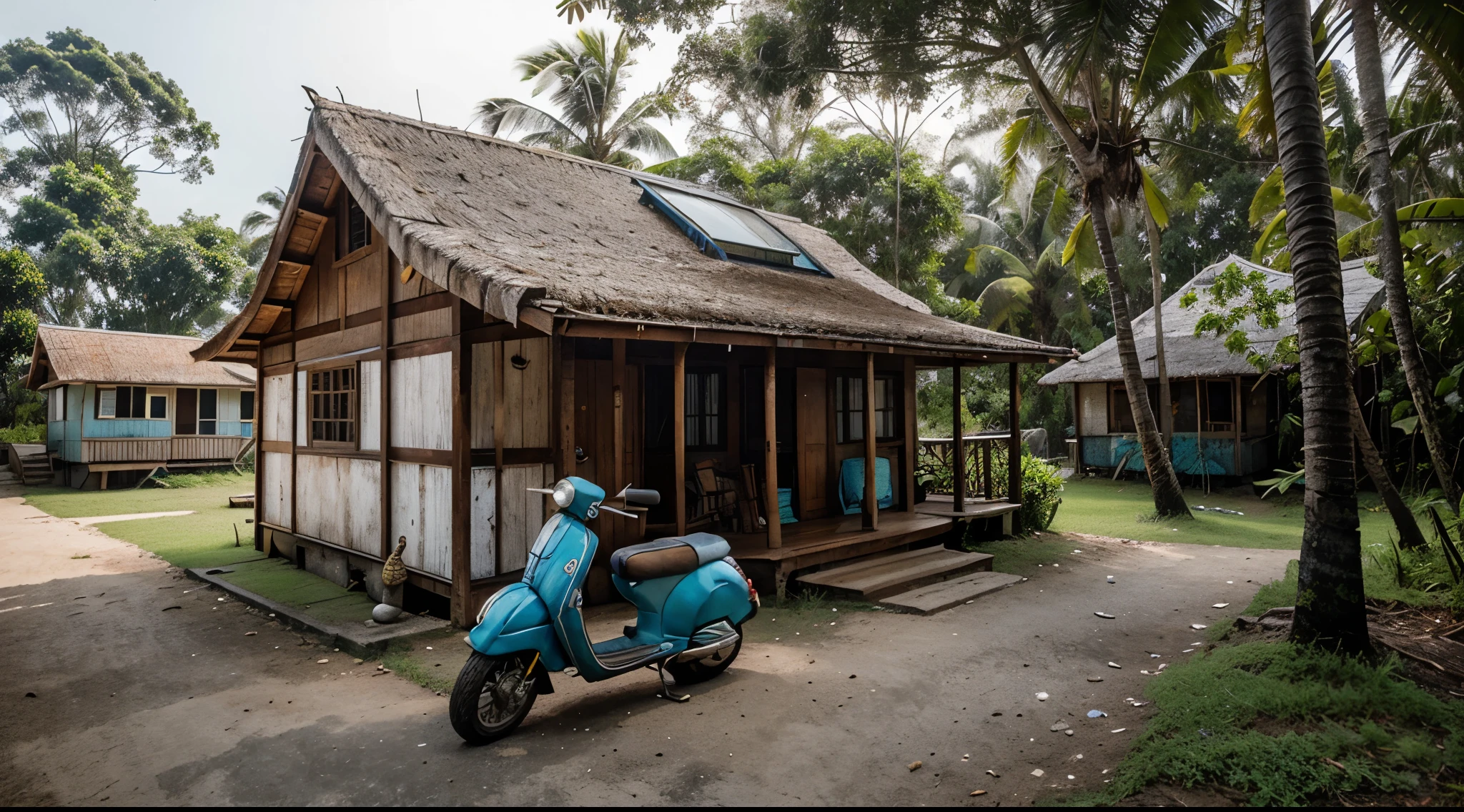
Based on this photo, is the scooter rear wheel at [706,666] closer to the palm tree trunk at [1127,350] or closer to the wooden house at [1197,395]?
the palm tree trunk at [1127,350]

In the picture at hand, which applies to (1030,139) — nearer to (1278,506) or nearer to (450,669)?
(1278,506)

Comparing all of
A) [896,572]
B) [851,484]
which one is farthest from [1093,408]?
[896,572]

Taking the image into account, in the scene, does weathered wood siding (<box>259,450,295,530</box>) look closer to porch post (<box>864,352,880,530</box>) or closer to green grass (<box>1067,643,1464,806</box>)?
porch post (<box>864,352,880,530</box>)

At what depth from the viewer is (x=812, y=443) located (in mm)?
9539

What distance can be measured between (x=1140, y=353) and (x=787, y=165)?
33.6 ft

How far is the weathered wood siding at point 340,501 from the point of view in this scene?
25.1 feet

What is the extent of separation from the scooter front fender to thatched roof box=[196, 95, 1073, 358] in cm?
181

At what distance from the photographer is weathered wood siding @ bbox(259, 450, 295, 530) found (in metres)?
9.53

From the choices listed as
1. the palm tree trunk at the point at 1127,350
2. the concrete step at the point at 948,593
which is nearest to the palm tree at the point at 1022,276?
the palm tree trunk at the point at 1127,350

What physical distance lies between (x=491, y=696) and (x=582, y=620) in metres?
0.59

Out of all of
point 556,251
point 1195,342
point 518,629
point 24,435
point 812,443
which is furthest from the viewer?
point 24,435

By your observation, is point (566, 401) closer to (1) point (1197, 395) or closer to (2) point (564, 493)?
(2) point (564, 493)

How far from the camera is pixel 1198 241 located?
2817 cm

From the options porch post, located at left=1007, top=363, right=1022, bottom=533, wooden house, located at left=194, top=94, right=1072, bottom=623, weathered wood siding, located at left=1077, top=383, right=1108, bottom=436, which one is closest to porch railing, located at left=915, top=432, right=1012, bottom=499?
porch post, located at left=1007, top=363, right=1022, bottom=533
